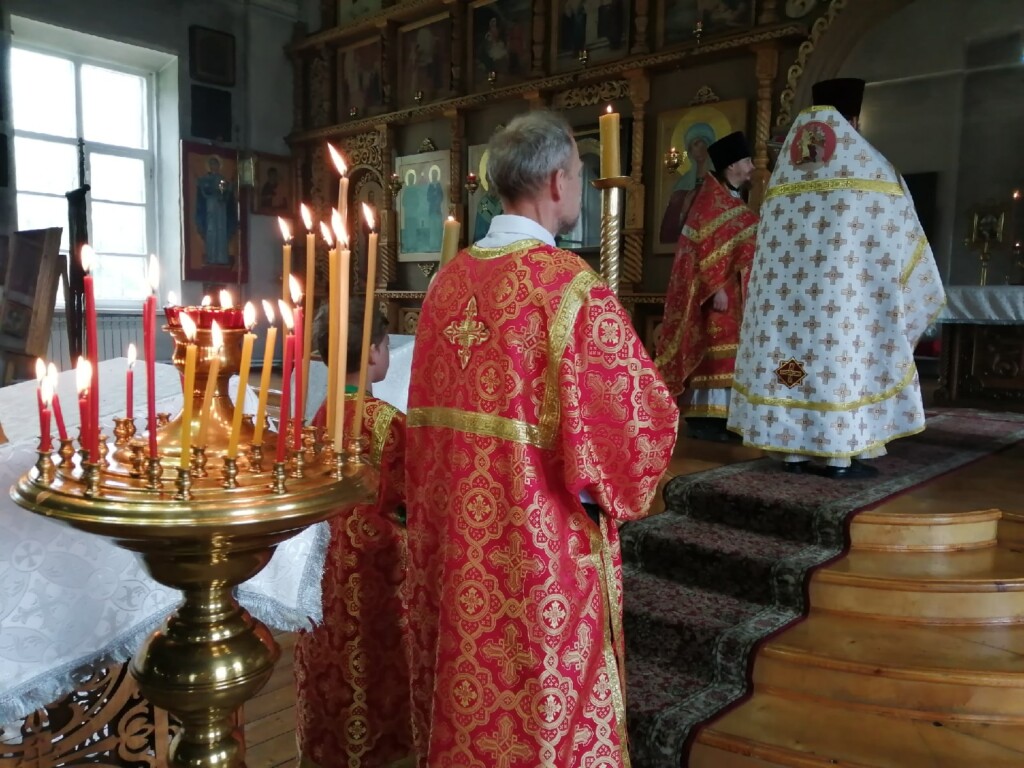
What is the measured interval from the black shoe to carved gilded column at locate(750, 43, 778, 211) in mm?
3559

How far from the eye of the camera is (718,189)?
496 cm

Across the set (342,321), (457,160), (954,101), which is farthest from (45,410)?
(954,101)

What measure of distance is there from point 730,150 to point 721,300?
0.87 meters

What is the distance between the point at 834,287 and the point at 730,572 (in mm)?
1324

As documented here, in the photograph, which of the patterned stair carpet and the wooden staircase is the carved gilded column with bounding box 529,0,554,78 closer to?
the patterned stair carpet

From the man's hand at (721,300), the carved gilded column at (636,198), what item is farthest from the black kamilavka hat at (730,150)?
the carved gilded column at (636,198)

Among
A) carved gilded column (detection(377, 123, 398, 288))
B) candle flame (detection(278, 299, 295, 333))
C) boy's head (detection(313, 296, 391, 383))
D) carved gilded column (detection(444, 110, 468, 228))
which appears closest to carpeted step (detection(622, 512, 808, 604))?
boy's head (detection(313, 296, 391, 383))

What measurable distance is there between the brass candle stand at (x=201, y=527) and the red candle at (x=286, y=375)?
1.2 inches

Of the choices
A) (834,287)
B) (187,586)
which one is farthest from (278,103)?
(187,586)

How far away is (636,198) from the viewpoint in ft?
26.0

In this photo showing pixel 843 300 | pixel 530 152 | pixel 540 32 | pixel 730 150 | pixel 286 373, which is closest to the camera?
pixel 286 373

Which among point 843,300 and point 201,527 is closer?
point 201,527

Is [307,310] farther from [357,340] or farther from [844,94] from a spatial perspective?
[844,94]

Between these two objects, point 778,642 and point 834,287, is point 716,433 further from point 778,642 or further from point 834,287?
point 778,642
